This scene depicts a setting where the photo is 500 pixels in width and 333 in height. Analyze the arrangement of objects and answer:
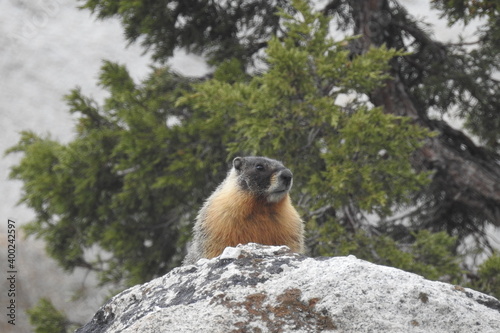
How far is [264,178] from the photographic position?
20.5 feet

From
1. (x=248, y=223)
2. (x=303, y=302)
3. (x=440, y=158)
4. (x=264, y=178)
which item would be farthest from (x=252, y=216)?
(x=440, y=158)

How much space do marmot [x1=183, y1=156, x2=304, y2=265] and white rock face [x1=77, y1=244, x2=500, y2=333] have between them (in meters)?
2.21

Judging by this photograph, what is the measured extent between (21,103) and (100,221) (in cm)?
1136

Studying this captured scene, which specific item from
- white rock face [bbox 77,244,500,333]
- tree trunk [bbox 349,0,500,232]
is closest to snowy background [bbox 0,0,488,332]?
tree trunk [bbox 349,0,500,232]

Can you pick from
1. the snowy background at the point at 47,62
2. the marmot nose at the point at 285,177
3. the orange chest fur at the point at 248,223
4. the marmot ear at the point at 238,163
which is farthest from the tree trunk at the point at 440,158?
the snowy background at the point at 47,62

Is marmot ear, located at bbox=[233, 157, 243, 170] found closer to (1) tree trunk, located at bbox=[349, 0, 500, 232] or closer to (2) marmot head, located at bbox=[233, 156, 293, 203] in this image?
(2) marmot head, located at bbox=[233, 156, 293, 203]

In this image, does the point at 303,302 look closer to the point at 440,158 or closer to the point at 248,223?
the point at 248,223

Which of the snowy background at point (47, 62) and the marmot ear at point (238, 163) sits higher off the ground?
the marmot ear at point (238, 163)

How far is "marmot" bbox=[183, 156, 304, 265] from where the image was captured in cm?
588

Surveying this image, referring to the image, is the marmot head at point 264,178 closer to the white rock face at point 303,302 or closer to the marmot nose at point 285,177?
the marmot nose at point 285,177

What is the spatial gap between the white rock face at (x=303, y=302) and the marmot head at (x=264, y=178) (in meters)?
2.43

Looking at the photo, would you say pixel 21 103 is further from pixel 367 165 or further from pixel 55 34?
pixel 367 165

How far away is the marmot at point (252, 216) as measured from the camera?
5.88 meters

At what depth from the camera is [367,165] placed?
8.00 metres
